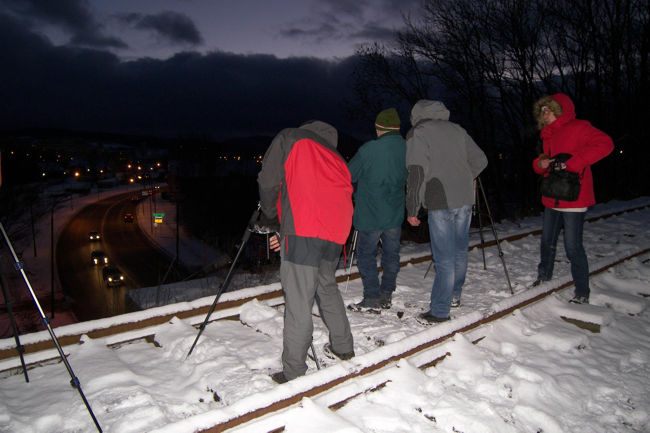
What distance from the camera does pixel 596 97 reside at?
64.0ft

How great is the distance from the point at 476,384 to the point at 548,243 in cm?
257

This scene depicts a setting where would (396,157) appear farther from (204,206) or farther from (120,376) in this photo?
(204,206)

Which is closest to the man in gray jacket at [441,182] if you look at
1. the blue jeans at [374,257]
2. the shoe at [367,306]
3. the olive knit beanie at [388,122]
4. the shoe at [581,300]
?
the olive knit beanie at [388,122]

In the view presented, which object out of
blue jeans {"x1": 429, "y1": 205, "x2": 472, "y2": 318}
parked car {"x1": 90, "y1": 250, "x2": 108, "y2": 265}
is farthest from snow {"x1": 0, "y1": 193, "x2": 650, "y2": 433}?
parked car {"x1": 90, "y1": 250, "x2": 108, "y2": 265}

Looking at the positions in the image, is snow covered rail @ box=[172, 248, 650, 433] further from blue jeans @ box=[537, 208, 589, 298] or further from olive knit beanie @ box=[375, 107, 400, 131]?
olive knit beanie @ box=[375, 107, 400, 131]

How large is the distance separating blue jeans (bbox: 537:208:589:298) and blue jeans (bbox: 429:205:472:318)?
1.32m

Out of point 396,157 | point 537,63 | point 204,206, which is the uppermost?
point 537,63

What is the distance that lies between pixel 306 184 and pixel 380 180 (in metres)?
1.47

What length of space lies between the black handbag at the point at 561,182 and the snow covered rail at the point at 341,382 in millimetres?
1397

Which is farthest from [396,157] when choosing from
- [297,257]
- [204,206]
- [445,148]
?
[204,206]

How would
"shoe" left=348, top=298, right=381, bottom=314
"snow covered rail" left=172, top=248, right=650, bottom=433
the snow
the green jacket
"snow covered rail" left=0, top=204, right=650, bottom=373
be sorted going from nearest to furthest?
"snow covered rail" left=172, top=248, right=650, bottom=433
the snow
"snow covered rail" left=0, top=204, right=650, bottom=373
the green jacket
"shoe" left=348, top=298, right=381, bottom=314

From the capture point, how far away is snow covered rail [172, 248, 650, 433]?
2334 millimetres

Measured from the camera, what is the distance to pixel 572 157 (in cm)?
418

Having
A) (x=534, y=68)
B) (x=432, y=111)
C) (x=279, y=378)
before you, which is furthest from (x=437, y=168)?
(x=534, y=68)
